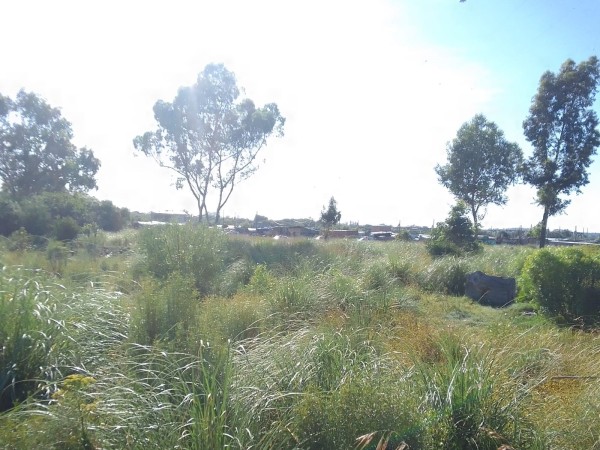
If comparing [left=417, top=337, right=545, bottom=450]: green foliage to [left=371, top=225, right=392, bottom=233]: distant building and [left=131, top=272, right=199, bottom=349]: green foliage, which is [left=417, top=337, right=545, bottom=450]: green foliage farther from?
[left=371, top=225, right=392, bottom=233]: distant building

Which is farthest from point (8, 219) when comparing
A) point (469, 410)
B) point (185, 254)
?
point (469, 410)

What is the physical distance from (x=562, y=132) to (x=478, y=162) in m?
10.4

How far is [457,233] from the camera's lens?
21.2 metres

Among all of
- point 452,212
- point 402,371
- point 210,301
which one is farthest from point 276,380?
point 452,212

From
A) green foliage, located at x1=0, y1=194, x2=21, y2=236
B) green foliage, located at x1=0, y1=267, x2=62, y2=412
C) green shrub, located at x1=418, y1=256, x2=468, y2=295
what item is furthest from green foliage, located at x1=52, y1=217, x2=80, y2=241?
green foliage, located at x1=0, y1=267, x2=62, y2=412

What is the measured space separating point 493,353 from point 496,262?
11.4 metres

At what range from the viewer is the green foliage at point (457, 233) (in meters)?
19.7

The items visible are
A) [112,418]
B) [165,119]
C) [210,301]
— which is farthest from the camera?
[165,119]

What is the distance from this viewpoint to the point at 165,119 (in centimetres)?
3023

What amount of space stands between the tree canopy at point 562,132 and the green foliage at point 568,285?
14.0 meters

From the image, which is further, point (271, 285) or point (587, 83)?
point (587, 83)

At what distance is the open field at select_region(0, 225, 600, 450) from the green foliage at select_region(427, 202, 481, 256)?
12.4 m

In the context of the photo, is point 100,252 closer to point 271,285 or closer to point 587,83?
point 271,285

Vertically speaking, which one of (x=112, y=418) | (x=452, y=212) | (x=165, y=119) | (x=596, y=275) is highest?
(x=165, y=119)
